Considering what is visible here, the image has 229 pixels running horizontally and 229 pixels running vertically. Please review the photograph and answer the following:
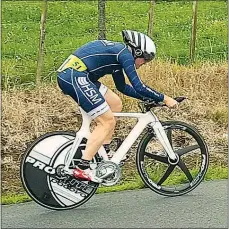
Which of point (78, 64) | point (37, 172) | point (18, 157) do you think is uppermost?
point (78, 64)

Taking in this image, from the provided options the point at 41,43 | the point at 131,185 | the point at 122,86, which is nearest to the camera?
the point at 122,86

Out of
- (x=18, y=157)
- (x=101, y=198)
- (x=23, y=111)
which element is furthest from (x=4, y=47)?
(x=101, y=198)

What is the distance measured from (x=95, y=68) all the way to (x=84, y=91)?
0.25 metres

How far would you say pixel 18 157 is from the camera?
8.65m

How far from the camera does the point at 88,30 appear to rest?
16.2 metres

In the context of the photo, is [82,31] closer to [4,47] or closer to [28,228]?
[4,47]

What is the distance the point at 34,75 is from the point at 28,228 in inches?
217

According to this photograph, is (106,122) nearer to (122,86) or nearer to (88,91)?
(88,91)

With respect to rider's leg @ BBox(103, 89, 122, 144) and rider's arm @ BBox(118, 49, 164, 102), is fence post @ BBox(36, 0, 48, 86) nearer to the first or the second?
rider's leg @ BBox(103, 89, 122, 144)

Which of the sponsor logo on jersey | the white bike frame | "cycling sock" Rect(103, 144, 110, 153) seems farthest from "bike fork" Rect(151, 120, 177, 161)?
the sponsor logo on jersey

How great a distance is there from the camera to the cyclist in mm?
6168

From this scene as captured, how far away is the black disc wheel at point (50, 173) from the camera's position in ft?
20.8

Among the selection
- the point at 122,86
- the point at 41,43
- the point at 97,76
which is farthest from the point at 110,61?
the point at 41,43

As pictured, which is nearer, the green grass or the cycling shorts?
the cycling shorts
